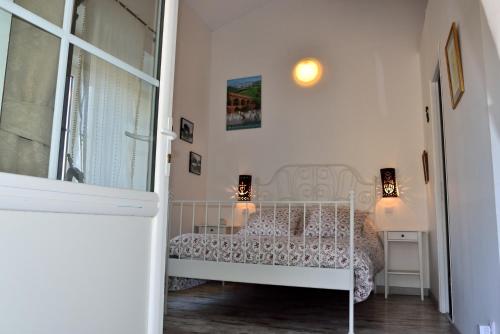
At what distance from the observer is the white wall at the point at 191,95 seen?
14.4 ft

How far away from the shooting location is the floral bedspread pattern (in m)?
2.55

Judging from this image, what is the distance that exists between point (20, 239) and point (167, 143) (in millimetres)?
581

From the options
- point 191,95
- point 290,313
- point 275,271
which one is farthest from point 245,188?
point 275,271

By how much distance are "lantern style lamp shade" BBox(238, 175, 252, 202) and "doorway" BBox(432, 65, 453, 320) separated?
2.07 m

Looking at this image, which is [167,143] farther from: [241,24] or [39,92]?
[241,24]

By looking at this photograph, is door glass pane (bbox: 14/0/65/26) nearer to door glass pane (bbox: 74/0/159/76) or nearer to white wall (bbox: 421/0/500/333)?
door glass pane (bbox: 74/0/159/76)

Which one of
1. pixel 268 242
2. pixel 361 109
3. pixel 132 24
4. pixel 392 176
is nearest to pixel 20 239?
pixel 132 24

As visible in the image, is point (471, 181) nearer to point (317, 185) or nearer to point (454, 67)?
point (454, 67)

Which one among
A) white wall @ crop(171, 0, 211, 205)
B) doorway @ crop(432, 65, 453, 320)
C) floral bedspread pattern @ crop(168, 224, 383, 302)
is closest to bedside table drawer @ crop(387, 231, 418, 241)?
doorway @ crop(432, 65, 453, 320)

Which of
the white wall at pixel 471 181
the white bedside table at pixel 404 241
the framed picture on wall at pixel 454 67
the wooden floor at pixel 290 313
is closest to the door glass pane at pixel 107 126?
the white wall at pixel 471 181

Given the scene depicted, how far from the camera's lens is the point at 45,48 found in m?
1.03

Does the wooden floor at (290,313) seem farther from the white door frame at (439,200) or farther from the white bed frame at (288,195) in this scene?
the white bed frame at (288,195)

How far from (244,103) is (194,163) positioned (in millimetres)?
993

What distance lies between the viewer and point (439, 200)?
10.7ft
